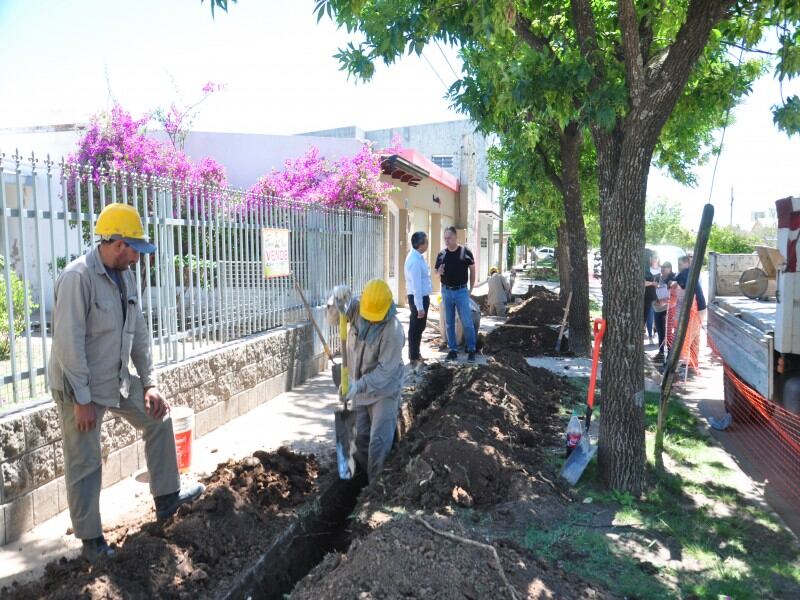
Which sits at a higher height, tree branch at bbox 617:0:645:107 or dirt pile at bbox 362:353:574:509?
tree branch at bbox 617:0:645:107

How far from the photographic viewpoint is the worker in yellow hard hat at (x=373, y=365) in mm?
5039

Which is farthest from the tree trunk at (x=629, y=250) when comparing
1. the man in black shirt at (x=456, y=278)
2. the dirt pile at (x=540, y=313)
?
the dirt pile at (x=540, y=313)

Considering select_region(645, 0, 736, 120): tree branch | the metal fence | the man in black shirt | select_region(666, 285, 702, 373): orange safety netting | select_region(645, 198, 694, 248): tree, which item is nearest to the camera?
the metal fence

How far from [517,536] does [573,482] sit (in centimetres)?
122

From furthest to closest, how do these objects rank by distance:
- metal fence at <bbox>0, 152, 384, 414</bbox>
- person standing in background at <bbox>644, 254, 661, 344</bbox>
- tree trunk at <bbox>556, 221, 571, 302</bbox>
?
tree trunk at <bbox>556, 221, 571, 302</bbox>, person standing in background at <bbox>644, 254, 661, 344</bbox>, metal fence at <bbox>0, 152, 384, 414</bbox>

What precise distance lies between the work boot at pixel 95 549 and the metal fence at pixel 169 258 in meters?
1.06

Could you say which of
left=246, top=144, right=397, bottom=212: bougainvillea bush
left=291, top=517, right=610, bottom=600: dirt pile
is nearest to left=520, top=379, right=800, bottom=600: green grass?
left=291, top=517, right=610, bottom=600: dirt pile

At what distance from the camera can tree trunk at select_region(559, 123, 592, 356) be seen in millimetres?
10844

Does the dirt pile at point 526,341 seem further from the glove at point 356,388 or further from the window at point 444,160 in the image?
the window at point 444,160

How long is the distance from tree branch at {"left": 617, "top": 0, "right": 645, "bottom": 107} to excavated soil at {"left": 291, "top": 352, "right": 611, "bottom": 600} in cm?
285

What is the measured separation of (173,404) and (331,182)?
295 inches

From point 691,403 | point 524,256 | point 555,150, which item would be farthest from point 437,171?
point 524,256

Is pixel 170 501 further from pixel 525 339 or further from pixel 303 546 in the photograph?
pixel 525 339

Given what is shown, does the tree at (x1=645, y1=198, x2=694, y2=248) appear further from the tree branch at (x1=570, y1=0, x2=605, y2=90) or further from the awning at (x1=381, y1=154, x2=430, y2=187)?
the tree branch at (x1=570, y1=0, x2=605, y2=90)
